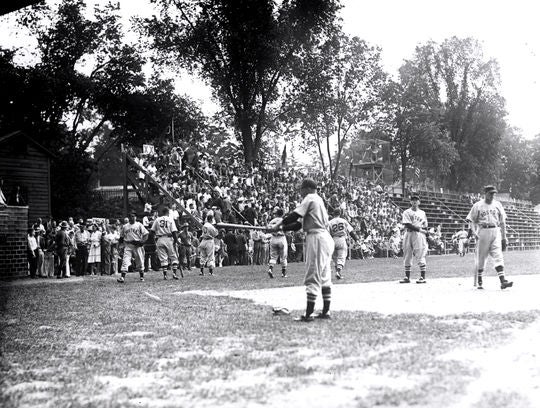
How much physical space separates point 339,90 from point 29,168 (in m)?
24.3

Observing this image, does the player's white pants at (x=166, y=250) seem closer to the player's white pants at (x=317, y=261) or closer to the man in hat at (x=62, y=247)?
the man in hat at (x=62, y=247)

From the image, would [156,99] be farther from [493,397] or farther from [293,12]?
[493,397]

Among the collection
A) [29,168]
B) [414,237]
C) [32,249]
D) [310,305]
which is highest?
[29,168]

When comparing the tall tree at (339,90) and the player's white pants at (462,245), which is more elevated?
the tall tree at (339,90)

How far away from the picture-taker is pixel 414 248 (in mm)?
16891

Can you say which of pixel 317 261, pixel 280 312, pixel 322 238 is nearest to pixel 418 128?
pixel 322 238

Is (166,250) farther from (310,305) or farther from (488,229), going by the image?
(310,305)

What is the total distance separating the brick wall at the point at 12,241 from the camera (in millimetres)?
19156

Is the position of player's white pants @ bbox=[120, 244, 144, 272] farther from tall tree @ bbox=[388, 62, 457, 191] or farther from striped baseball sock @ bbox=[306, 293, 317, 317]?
tall tree @ bbox=[388, 62, 457, 191]

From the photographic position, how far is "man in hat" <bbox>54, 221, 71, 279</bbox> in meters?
21.7

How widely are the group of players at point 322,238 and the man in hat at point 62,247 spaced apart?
408 cm

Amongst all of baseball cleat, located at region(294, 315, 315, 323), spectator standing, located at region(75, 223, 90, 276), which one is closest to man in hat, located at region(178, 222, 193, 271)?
spectator standing, located at region(75, 223, 90, 276)

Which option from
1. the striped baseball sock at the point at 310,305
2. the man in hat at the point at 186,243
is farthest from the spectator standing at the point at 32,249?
the striped baseball sock at the point at 310,305

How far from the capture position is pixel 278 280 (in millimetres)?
17984
